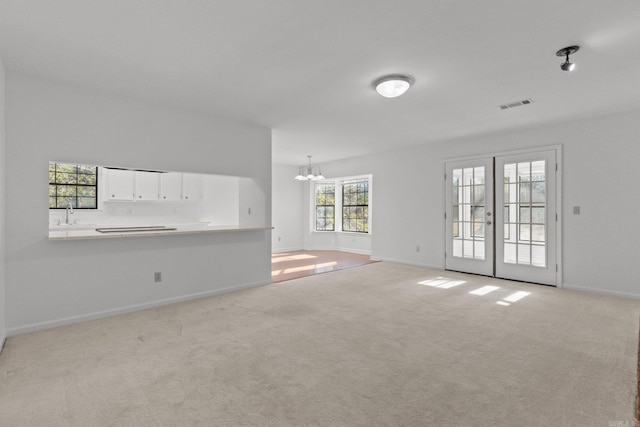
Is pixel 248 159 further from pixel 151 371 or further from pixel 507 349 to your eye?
pixel 507 349

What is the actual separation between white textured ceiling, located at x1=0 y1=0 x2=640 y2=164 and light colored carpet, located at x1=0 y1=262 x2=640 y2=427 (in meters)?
2.50

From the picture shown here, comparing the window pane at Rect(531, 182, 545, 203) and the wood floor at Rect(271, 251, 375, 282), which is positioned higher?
the window pane at Rect(531, 182, 545, 203)

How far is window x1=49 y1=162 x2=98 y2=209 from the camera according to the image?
19.0 ft

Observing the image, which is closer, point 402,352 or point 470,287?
point 402,352

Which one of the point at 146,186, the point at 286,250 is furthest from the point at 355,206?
the point at 146,186

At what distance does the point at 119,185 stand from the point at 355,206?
559 centimetres

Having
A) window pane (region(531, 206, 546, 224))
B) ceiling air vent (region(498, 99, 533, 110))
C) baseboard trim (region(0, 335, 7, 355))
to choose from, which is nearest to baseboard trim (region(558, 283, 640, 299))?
window pane (region(531, 206, 546, 224))

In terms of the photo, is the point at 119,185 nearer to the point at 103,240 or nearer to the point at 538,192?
the point at 103,240

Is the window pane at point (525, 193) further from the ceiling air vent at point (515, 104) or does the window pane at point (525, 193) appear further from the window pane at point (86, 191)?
the window pane at point (86, 191)

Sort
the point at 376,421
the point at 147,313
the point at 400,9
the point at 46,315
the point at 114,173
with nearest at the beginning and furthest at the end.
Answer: the point at 376,421
the point at 400,9
the point at 46,315
the point at 147,313
the point at 114,173

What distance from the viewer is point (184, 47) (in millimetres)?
2547

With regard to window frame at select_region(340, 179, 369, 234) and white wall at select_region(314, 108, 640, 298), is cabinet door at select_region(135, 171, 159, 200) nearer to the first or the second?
window frame at select_region(340, 179, 369, 234)

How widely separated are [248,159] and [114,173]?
2.96 m

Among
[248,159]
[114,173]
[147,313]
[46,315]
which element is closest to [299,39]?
[248,159]
